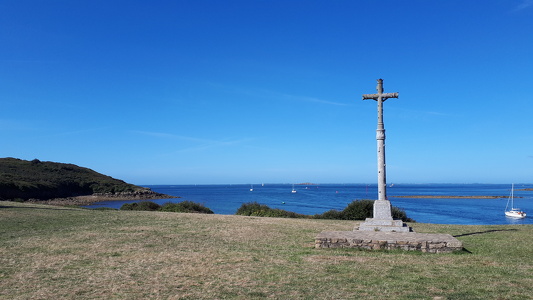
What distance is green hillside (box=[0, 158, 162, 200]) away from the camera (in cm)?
7146

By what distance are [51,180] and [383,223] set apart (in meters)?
91.6

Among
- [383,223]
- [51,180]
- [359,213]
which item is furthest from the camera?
[51,180]

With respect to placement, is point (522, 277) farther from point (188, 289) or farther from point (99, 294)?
point (99, 294)

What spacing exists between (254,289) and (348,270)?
2.31 metres

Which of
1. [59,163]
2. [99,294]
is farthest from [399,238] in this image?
[59,163]

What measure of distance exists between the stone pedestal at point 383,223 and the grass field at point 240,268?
2122 mm

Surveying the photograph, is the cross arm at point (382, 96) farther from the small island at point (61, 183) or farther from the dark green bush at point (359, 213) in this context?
the small island at point (61, 183)

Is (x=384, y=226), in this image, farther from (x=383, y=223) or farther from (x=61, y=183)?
(x=61, y=183)

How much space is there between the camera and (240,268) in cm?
828

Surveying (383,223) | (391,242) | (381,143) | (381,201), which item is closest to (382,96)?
(381,143)

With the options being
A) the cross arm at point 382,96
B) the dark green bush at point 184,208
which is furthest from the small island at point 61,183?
the cross arm at point 382,96

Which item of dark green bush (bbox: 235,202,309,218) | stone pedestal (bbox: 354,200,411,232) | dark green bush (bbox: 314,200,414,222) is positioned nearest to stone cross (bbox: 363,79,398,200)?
stone pedestal (bbox: 354,200,411,232)

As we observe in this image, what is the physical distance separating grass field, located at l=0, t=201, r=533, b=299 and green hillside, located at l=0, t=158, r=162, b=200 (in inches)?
2429

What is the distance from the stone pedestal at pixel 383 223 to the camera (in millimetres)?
13727
